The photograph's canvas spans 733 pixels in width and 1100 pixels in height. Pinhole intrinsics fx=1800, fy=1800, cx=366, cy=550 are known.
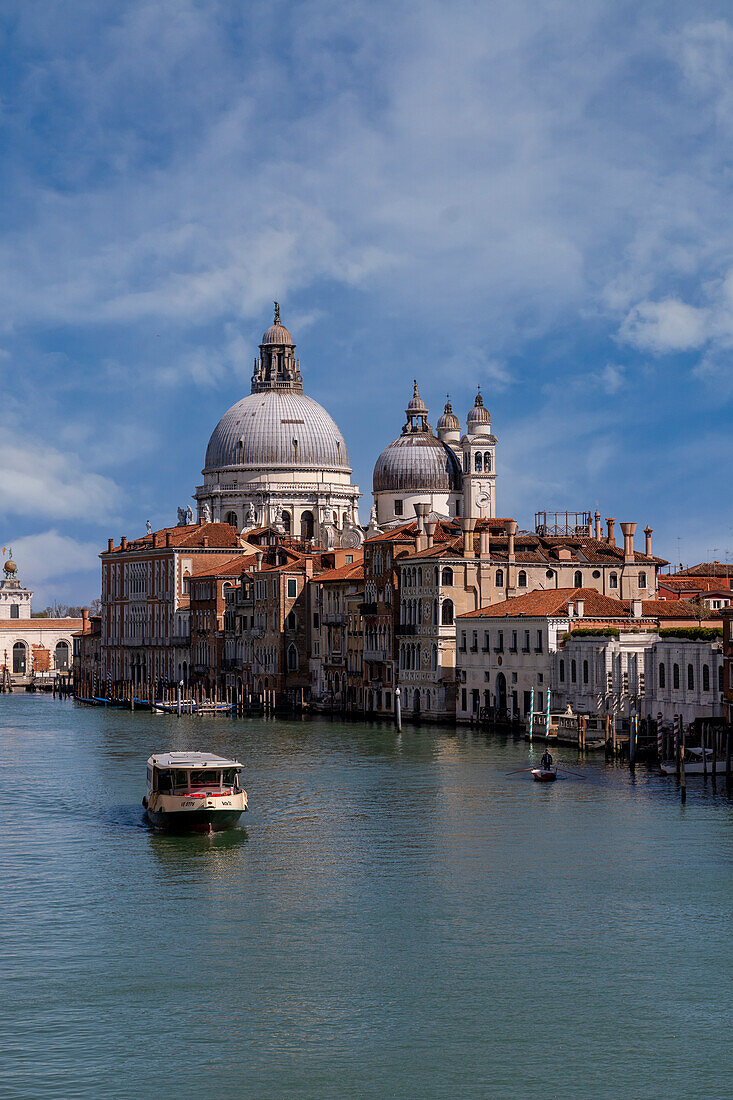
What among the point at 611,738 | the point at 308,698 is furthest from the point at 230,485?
the point at 611,738

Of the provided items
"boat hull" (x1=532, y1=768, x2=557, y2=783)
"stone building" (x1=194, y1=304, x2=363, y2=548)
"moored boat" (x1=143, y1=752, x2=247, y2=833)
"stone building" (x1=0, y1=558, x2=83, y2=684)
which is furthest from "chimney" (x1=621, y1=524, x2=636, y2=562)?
"stone building" (x1=0, y1=558, x2=83, y2=684)

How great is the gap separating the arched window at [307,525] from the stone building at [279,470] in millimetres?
64

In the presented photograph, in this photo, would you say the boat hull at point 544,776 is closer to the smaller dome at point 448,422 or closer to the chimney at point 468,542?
the chimney at point 468,542

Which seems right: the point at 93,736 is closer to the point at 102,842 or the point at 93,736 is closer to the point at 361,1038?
the point at 102,842

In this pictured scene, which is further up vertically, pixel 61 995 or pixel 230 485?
pixel 230 485

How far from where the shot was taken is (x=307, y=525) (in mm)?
115312

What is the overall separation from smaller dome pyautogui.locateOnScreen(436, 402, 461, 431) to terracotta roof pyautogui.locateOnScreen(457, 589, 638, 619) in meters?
48.4

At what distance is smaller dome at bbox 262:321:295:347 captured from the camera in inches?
4729

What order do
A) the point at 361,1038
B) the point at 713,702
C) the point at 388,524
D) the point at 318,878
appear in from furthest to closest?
the point at 388,524, the point at 713,702, the point at 318,878, the point at 361,1038

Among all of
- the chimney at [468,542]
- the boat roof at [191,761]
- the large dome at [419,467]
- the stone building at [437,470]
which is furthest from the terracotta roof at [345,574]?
the boat roof at [191,761]

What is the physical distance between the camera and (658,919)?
26.8 meters

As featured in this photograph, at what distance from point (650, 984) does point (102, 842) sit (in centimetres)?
1475

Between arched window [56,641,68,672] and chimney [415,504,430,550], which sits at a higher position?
chimney [415,504,430,550]

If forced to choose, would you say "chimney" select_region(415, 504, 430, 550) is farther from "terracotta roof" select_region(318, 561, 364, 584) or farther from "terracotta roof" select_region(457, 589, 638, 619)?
"terracotta roof" select_region(457, 589, 638, 619)
